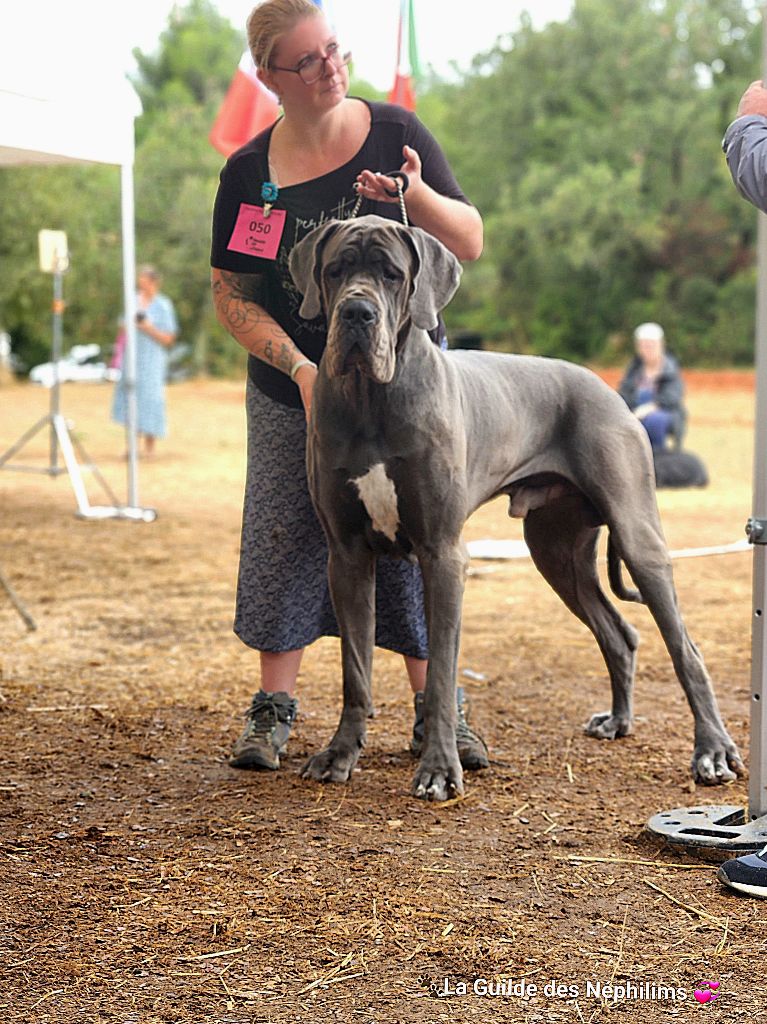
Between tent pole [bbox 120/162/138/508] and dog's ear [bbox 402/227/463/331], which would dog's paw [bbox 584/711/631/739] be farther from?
tent pole [bbox 120/162/138/508]

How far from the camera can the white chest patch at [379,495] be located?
371 cm

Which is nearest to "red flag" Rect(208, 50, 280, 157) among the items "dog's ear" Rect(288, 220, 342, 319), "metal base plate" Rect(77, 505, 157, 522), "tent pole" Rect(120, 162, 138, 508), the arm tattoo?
"tent pole" Rect(120, 162, 138, 508)

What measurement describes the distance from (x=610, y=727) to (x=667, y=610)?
1.90 feet

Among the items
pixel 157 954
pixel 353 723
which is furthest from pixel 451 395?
pixel 157 954

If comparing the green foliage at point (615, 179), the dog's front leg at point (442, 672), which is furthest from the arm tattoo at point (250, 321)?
the green foliage at point (615, 179)

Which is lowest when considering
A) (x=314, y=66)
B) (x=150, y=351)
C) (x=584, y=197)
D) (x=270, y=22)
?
(x=150, y=351)

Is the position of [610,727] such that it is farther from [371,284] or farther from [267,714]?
[371,284]

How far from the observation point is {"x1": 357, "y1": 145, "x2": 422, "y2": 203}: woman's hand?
376 cm

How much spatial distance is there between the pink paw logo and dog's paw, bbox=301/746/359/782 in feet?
5.11

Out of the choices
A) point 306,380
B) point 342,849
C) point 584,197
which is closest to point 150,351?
point 306,380

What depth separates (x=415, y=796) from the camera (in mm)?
3791

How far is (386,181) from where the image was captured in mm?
3771

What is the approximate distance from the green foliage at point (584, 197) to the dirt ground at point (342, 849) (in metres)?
27.7

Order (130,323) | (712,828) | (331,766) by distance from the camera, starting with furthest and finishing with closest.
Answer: (130,323) → (331,766) → (712,828)
